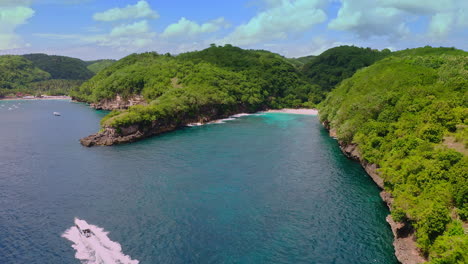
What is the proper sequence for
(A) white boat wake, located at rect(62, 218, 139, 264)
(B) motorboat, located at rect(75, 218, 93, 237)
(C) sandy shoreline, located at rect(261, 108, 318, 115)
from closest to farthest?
(A) white boat wake, located at rect(62, 218, 139, 264), (B) motorboat, located at rect(75, 218, 93, 237), (C) sandy shoreline, located at rect(261, 108, 318, 115)

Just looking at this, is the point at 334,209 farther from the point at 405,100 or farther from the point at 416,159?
the point at 405,100

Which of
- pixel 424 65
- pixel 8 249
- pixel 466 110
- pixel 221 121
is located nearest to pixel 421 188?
pixel 466 110

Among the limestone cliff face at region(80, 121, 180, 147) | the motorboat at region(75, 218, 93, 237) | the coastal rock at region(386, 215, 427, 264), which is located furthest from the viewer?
the limestone cliff face at region(80, 121, 180, 147)

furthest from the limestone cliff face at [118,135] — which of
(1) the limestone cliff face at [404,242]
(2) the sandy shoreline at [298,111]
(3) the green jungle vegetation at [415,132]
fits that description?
(2) the sandy shoreline at [298,111]

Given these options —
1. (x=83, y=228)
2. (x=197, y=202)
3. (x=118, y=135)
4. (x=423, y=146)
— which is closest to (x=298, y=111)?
(x=118, y=135)

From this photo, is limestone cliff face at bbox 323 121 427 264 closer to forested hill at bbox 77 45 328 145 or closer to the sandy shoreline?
forested hill at bbox 77 45 328 145

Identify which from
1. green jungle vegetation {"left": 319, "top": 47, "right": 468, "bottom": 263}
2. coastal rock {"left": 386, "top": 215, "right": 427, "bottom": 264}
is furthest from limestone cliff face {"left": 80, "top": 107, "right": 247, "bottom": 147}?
coastal rock {"left": 386, "top": 215, "right": 427, "bottom": 264}
